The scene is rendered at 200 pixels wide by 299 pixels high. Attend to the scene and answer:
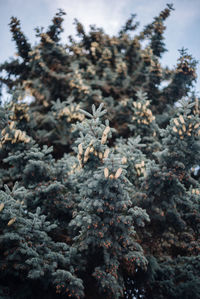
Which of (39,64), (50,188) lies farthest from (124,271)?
(39,64)

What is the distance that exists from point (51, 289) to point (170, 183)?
2919 mm

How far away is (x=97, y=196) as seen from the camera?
3.85 m

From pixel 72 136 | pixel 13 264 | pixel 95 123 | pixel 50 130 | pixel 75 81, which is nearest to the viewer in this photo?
→ pixel 13 264

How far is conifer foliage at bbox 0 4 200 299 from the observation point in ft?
12.3

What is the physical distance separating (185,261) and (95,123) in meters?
3.32

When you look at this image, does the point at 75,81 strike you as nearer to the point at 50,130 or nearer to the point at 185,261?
the point at 50,130

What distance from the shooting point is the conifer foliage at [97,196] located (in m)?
3.75

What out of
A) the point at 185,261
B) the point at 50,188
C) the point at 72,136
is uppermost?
the point at 72,136

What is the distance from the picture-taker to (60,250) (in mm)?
4168

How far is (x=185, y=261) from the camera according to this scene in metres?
4.74

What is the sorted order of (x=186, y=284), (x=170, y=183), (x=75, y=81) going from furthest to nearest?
1. (x=75, y=81)
2. (x=170, y=183)
3. (x=186, y=284)

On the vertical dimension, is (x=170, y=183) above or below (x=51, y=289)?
above

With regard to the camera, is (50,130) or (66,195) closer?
(66,195)

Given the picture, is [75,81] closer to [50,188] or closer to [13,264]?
[50,188]
